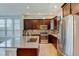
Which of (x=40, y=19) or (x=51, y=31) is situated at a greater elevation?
(x=40, y=19)

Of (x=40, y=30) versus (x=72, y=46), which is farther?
(x=40, y=30)

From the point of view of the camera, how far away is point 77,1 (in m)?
0.93

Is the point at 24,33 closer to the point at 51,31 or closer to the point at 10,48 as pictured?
the point at 51,31

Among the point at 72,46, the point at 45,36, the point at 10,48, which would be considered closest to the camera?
the point at 72,46

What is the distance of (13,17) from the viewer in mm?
5957

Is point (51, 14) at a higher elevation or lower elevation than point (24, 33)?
higher

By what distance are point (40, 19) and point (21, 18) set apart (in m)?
1.16

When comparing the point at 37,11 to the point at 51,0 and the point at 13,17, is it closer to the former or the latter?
the point at 13,17

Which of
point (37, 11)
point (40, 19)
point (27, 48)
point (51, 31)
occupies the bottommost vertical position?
point (27, 48)

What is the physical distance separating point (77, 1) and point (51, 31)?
4.36 meters

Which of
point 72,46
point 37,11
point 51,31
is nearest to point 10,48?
point 72,46

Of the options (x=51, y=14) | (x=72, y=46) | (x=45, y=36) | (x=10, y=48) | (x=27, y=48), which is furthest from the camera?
(x=45, y=36)

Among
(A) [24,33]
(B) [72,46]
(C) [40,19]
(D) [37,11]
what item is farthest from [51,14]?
(B) [72,46]

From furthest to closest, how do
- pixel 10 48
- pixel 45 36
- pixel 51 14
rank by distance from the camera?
pixel 45 36 < pixel 51 14 < pixel 10 48
